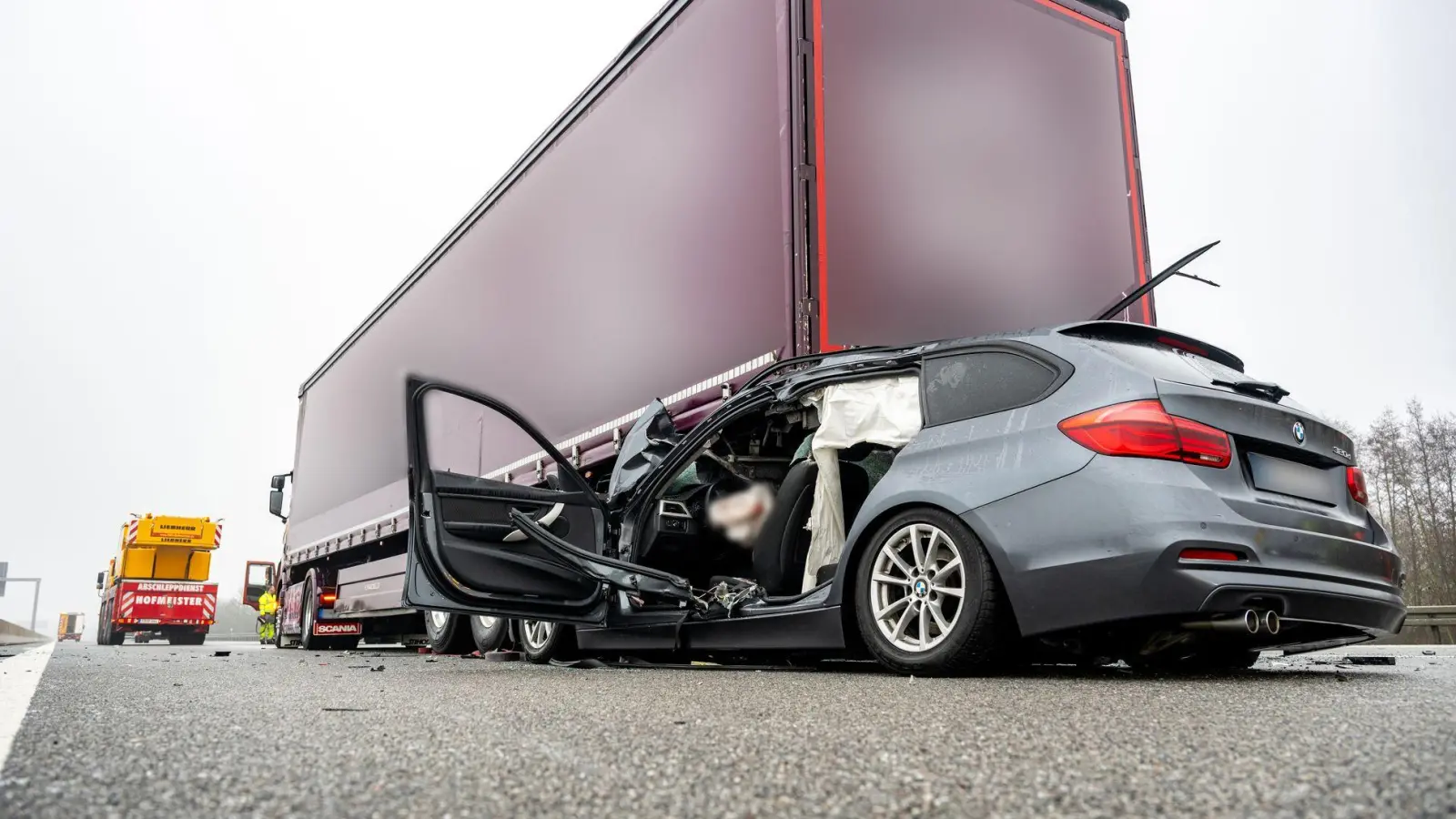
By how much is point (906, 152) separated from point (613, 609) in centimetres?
308

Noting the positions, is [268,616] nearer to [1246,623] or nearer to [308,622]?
[308,622]

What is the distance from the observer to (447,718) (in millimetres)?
2654

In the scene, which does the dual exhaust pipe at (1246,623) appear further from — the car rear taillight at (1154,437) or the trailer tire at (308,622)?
the trailer tire at (308,622)

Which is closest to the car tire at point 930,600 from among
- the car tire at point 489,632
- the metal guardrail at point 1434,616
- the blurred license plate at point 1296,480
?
the blurred license plate at point 1296,480

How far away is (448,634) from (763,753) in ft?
25.6

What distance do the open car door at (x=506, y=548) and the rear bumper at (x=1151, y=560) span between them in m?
2.09

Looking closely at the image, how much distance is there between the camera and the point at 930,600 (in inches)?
154

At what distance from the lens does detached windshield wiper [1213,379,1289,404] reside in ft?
12.7

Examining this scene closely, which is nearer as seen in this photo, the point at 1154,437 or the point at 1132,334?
the point at 1154,437

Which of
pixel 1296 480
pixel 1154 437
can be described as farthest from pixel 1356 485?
pixel 1154 437

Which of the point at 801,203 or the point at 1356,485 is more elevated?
the point at 801,203

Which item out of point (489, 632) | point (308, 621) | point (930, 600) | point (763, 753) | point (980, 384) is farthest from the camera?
point (308, 621)

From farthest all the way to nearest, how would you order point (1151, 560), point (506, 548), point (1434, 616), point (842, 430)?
point (1434, 616) < point (506, 548) < point (842, 430) < point (1151, 560)

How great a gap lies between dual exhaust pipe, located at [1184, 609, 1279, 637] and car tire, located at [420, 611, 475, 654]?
670cm
